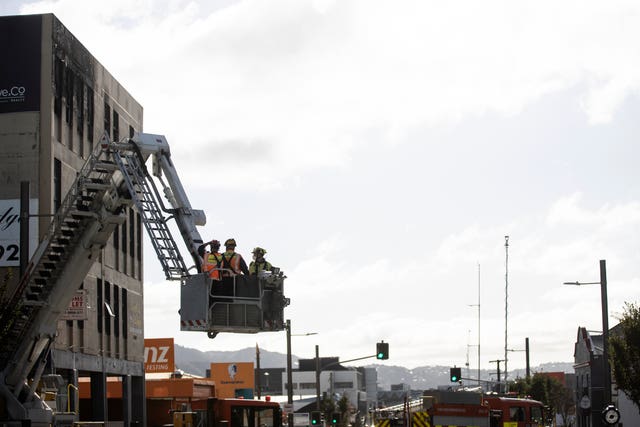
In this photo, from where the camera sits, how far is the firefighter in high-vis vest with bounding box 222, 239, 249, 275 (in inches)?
832

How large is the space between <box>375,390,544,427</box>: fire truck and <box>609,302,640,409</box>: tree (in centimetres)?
371

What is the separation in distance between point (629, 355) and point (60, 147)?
2260 centimetres

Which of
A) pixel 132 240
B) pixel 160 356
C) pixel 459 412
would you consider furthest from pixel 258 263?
pixel 160 356

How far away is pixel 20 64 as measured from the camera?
41688mm

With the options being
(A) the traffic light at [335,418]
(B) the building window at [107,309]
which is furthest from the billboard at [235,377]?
(B) the building window at [107,309]

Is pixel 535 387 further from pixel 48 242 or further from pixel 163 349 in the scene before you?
pixel 48 242

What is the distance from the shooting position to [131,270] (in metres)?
53.0

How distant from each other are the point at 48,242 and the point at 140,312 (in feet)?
93.9

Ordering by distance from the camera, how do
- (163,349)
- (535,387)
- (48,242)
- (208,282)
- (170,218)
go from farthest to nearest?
(535,387)
(163,349)
(48,242)
(170,218)
(208,282)

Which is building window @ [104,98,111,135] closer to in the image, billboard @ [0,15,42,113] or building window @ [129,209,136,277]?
building window @ [129,209,136,277]

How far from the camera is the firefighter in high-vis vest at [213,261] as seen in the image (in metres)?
20.8

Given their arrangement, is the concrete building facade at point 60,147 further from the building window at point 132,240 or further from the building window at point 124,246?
the building window at point 132,240

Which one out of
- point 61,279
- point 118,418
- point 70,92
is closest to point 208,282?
point 61,279

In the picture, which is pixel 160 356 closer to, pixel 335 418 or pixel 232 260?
pixel 335 418
